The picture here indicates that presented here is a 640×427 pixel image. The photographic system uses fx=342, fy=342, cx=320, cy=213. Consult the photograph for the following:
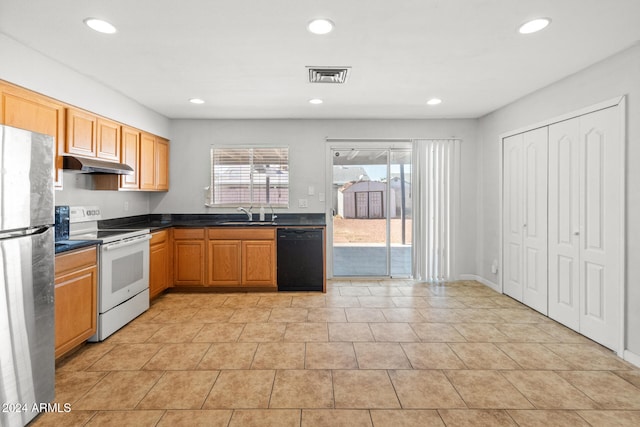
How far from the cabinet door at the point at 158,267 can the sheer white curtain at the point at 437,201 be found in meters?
3.49

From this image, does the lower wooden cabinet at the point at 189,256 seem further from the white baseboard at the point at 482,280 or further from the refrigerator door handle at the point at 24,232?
the white baseboard at the point at 482,280

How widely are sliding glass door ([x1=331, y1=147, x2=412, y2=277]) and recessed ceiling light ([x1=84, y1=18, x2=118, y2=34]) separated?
3.27 meters

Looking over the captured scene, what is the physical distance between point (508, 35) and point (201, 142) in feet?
13.4

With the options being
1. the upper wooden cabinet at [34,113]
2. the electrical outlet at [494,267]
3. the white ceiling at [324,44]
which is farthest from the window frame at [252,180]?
the electrical outlet at [494,267]

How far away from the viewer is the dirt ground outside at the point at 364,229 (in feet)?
17.2

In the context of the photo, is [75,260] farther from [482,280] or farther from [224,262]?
[482,280]

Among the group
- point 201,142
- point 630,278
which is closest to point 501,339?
point 630,278

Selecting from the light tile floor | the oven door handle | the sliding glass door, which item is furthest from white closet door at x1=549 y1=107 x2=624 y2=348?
the oven door handle

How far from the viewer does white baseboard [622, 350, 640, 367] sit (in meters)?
2.58

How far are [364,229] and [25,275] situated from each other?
4077mm

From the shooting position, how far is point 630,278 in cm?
268

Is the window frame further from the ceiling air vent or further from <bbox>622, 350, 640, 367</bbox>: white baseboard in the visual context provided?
<bbox>622, 350, 640, 367</bbox>: white baseboard

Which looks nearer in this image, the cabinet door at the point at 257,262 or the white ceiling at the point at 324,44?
the white ceiling at the point at 324,44

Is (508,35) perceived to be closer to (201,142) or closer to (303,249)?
(303,249)
